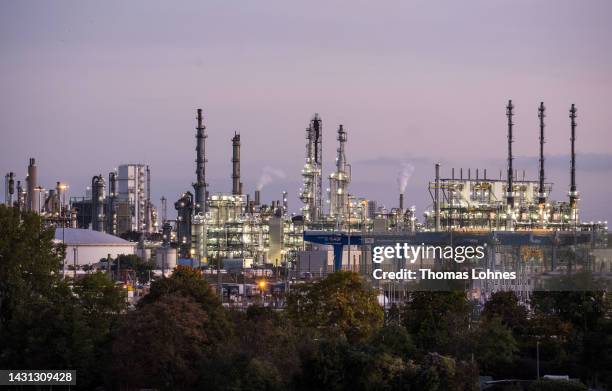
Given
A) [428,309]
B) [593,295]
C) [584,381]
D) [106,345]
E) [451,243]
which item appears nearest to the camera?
[106,345]

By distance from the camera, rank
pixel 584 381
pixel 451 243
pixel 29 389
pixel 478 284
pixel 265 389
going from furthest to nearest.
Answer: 1. pixel 478 284
2. pixel 451 243
3. pixel 584 381
4. pixel 29 389
5. pixel 265 389

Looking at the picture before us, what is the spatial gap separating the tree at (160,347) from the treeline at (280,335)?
0.03 metres

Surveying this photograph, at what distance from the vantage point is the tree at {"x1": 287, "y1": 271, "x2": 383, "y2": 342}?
104 ft

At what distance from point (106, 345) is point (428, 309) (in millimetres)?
8734

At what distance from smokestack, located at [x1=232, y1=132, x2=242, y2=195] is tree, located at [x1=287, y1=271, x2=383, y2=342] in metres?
43.7

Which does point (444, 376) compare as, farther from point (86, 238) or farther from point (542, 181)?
point (542, 181)

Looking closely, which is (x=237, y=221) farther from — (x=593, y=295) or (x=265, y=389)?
(x=265, y=389)

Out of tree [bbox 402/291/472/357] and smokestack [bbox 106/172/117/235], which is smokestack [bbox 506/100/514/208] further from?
tree [bbox 402/291/472/357]

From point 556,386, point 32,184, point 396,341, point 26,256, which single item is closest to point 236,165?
point 32,184

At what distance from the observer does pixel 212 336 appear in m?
26.8

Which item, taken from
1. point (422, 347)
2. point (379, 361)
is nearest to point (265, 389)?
point (379, 361)

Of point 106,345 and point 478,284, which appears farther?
point 478,284

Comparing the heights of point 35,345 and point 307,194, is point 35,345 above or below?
below

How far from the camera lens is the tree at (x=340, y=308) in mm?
31625
